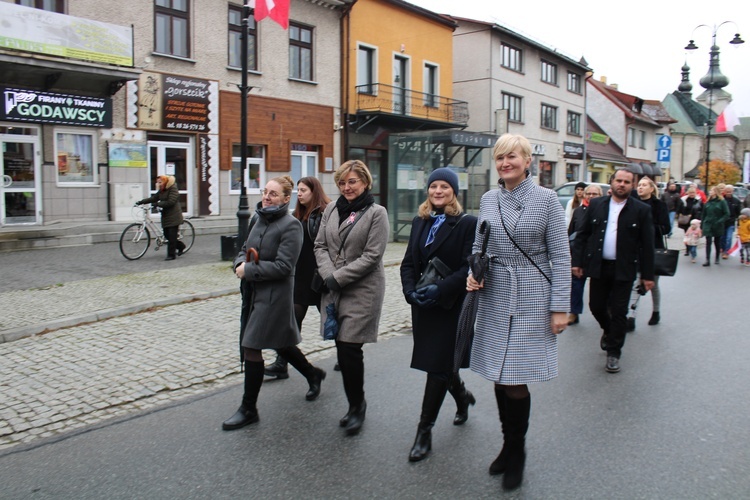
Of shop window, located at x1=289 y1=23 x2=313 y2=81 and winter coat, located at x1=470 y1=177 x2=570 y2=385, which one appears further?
shop window, located at x1=289 y1=23 x2=313 y2=81

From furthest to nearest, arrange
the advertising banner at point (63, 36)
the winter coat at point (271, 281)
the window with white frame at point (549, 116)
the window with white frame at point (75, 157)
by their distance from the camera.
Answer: the window with white frame at point (549, 116)
the window with white frame at point (75, 157)
the advertising banner at point (63, 36)
the winter coat at point (271, 281)

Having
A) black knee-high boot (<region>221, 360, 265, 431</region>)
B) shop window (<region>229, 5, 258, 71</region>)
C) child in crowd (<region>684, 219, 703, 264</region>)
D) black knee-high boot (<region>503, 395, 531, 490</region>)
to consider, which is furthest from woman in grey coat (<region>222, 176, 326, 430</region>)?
shop window (<region>229, 5, 258, 71</region>)

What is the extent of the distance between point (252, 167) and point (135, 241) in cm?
863

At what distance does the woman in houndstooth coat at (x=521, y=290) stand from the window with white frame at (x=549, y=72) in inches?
1396

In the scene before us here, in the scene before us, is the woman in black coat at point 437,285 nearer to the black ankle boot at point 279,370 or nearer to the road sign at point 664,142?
the black ankle boot at point 279,370

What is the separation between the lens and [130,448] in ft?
13.3

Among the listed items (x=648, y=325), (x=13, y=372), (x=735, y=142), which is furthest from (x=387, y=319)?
(x=735, y=142)

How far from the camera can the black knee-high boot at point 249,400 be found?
4367 millimetres

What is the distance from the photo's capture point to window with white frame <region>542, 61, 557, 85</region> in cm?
3678

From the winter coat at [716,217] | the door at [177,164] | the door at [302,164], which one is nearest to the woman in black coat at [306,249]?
the winter coat at [716,217]

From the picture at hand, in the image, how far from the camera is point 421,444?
3.85 metres

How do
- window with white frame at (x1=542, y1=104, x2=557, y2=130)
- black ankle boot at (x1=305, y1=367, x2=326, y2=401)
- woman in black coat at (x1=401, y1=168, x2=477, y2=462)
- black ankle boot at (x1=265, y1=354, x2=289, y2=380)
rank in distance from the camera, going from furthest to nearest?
window with white frame at (x1=542, y1=104, x2=557, y2=130), black ankle boot at (x1=265, y1=354, x2=289, y2=380), black ankle boot at (x1=305, y1=367, x2=326, y2=401), woman in black coat at (x1=401, y1=168, x2=477, y2=462)

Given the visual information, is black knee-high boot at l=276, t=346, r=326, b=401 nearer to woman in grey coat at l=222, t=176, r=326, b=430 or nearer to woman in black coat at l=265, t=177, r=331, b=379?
woman in grey coat at l=222, t=176, r=326, b=430

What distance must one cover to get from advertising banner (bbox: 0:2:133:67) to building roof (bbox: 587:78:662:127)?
39773 millimetres
